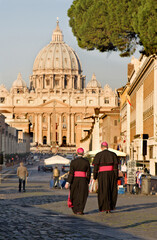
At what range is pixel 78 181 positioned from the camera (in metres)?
14.2

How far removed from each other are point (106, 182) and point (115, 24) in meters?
6.47

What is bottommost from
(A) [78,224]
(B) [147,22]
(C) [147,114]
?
(A) [78,224]

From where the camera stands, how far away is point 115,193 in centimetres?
1377

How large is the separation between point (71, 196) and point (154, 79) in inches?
825

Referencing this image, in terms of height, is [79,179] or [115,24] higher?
[115,24]

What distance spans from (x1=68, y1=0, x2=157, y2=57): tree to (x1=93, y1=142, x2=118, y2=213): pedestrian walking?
465 centimetres

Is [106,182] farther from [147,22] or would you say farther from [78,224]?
[147,22]

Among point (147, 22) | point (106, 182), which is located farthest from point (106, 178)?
point (147, 22)

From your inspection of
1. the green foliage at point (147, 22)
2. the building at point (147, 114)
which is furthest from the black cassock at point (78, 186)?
the building at point (147, 114)

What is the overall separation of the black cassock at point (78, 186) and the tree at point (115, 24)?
4859 millimetres

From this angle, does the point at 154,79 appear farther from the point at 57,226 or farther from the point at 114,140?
the point at 114,140

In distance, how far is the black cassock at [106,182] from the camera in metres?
13.6

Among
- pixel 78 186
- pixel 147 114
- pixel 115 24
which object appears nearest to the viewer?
pixel 78 186

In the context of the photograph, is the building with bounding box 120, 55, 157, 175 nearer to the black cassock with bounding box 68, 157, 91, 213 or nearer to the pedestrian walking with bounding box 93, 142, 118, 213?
the black cassock with bounding box 68, 157, 91, 213
